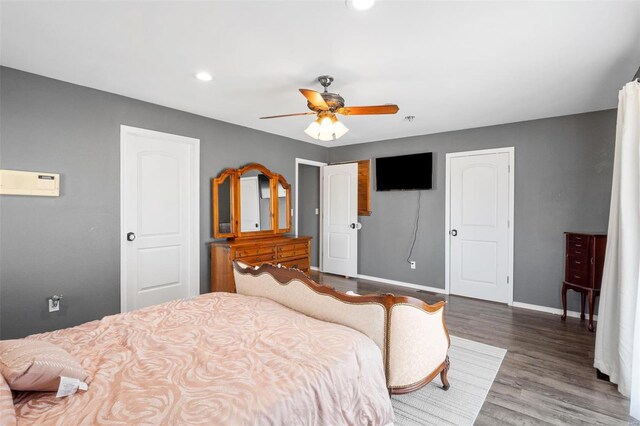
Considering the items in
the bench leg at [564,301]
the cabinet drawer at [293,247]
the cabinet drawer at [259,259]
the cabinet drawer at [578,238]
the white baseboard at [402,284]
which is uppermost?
the cabinet drawer at [578,238]

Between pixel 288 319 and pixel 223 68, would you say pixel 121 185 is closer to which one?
pixel 223 68

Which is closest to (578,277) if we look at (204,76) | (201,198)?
(204,76)

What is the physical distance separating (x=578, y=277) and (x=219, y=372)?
12.8 ft

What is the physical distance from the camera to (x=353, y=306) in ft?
6.37

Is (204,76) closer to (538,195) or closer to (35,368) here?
(35,368)

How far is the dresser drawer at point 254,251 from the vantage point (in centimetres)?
396

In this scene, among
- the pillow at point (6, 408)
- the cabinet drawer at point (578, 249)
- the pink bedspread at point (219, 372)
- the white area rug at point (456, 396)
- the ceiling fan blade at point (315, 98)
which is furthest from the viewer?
the cabinet drawer at point (578, 249)

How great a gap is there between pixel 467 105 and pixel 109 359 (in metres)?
3.81

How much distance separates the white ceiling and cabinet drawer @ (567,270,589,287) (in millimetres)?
1845

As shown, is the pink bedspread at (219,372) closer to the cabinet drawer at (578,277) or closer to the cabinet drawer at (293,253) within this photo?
the cabinet drawer at (293,253)

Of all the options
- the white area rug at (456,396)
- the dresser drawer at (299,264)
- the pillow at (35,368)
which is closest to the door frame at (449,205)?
the white area rug at (456,396)

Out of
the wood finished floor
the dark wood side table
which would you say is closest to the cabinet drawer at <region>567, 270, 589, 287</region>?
the dark wood side table

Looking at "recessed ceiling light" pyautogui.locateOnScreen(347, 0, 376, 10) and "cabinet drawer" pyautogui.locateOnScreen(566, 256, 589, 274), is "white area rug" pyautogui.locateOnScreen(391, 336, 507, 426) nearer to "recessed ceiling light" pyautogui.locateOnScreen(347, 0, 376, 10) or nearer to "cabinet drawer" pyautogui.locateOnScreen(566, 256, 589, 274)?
"cabinet drawer" pyautogui.locateOnScreen(566, 256, 589, 274)

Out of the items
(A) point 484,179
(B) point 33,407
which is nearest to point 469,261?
(A) point 484,179
